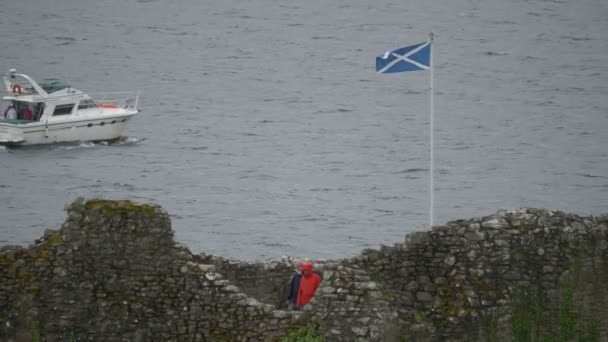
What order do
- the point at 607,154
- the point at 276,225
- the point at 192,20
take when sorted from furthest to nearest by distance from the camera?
1. the point at 192,20
2. the point at 607,154
3. the point at 276,225

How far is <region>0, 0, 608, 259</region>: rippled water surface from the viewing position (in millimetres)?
56906

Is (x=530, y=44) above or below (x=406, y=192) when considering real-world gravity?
above

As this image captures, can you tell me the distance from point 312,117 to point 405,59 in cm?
6626

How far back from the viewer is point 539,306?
56.0 feet

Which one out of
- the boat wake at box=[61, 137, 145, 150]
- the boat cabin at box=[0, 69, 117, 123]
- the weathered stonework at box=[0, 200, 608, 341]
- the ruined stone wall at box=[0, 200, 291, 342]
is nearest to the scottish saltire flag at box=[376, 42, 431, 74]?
the weathered stonework at box=[0, 200, 608, 341]

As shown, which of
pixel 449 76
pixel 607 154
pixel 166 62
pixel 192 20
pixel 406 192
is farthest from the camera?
pixel 192 20

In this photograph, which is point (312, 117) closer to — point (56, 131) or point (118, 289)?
point (56, 131)

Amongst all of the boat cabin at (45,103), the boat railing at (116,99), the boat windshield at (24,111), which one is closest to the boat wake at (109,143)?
the boat cabin at (45,103)

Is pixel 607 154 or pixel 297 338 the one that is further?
pixel 607 154

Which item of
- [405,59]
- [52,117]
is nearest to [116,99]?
[52,117]

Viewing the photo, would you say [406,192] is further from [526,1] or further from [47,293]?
[526,1]

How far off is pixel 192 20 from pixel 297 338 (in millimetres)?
120439

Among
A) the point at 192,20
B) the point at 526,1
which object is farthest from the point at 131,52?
the point at 526,1

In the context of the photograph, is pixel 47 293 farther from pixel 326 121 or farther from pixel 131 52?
pixel 131 52
